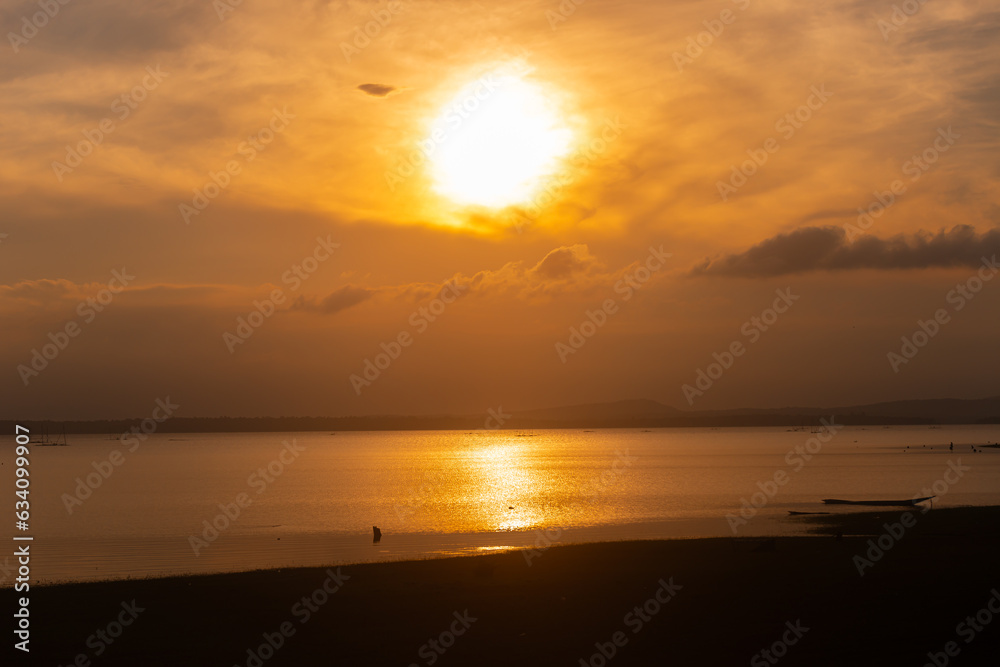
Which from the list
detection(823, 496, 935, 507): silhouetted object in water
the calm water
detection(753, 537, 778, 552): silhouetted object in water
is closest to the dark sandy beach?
detection(753, 537, 778, 552): silhouetted object in water

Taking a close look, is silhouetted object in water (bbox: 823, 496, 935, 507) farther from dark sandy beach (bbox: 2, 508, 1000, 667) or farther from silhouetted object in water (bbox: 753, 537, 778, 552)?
silhouetted object in water (bbox: 753, 537, 778, 552)

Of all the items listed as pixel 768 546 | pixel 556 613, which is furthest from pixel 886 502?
pixel 556 613

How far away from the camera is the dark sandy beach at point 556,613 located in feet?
58.6

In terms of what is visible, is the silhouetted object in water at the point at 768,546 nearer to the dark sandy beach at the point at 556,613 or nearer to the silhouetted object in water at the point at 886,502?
the dark sandy beach at the point at 556,613

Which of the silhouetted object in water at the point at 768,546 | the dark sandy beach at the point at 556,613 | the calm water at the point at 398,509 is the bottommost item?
the calm water at the point at 398,509

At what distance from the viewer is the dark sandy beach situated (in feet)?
58.6

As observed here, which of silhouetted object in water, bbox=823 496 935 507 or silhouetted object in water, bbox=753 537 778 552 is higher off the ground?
silhouetted object in water, bbox=753 537 778 552

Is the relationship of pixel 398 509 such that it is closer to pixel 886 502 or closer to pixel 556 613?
pixel 886 502

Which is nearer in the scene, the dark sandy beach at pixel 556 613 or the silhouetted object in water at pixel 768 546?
the dark sandy beach at pixel 556 613

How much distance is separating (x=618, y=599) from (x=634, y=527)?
3225 centimetres

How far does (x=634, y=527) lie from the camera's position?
180ft

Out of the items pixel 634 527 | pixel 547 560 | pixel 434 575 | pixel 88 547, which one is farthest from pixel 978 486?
pixel 88 547

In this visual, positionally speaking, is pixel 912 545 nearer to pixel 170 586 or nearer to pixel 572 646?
pixel 572 646

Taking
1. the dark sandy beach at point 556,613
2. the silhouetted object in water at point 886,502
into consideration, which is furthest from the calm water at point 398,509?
the dark sandy beach at point 556,613
